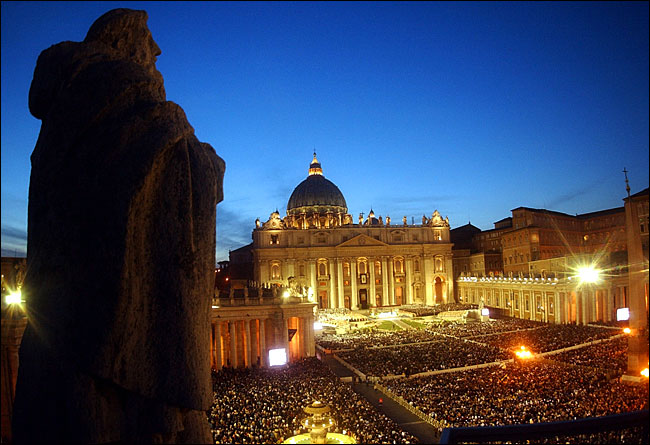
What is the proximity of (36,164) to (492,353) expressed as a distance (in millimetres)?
33350

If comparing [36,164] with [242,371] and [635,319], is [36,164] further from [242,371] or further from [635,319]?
[635,319]

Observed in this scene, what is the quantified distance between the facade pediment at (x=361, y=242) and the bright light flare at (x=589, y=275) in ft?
120

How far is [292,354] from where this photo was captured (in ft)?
114

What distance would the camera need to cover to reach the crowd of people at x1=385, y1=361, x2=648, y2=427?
679 inches

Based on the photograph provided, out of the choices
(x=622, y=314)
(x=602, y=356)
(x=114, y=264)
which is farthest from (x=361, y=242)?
(x=114, y=264)

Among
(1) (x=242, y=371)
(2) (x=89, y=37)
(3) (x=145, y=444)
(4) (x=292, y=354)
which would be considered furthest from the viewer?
(4) (x=292, y=354)

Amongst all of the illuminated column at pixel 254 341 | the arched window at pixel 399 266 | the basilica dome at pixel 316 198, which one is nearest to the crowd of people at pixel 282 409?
the illuminated column at pixel 254 341

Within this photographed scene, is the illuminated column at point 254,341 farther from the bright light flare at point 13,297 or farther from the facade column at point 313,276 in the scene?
the facade column at point 313,276

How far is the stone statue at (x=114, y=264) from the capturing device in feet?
10.8

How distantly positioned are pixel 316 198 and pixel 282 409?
85144 millimetres

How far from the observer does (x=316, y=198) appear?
338 feet

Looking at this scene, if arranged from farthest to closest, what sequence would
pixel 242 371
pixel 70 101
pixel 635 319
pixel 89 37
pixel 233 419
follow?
1. pixel 242 371
2. pixel 635 319
3. pixel 233 419
4. pixel 89 37
5. pixel 70 101

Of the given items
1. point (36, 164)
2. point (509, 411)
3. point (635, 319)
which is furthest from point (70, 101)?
point (635, 319)

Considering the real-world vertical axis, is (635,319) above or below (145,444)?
below
